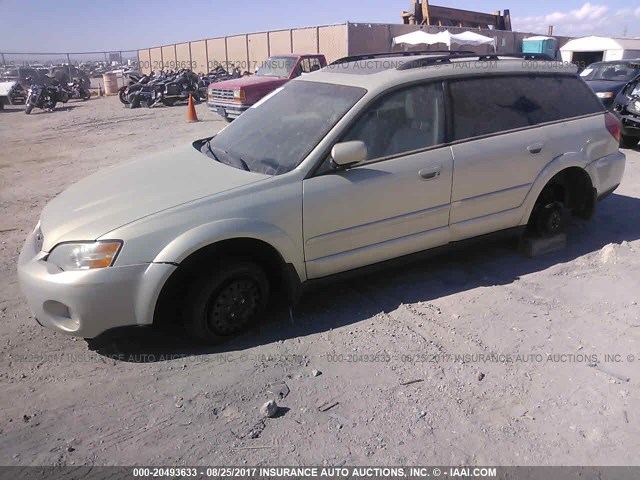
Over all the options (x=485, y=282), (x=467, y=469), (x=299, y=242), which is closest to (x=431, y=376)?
(x=467, y=469)

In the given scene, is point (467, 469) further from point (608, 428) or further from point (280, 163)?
point (280, 163)

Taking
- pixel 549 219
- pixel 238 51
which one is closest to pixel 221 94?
pixel 549 219

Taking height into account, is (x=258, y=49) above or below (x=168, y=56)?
below

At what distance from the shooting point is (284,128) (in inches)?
157

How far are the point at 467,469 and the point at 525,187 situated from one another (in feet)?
8.89

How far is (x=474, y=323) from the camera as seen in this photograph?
147 inches

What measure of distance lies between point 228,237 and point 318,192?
0.69 metres

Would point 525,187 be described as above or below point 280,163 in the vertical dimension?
below

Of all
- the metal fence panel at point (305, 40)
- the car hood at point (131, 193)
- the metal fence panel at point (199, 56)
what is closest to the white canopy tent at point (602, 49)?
the metal fence panel at point (305, 40)

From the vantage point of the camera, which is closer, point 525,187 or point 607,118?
point 525,187

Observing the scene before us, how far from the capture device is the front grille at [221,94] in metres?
14.0

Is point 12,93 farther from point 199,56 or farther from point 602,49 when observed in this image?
point 602,49

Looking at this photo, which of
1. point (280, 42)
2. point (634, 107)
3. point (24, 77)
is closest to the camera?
point (634, 107)

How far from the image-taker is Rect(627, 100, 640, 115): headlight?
9266 mm
